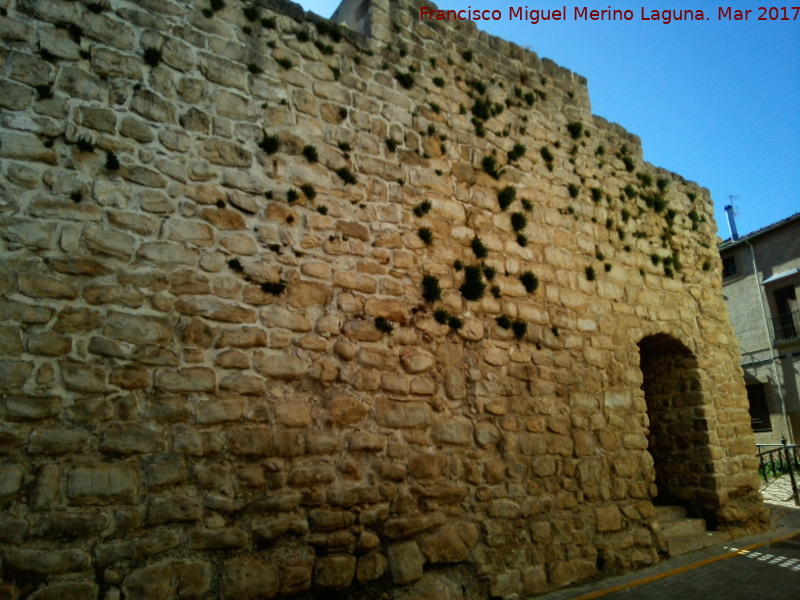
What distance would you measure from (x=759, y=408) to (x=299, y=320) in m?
20.1

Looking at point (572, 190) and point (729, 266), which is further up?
point (729, 266)

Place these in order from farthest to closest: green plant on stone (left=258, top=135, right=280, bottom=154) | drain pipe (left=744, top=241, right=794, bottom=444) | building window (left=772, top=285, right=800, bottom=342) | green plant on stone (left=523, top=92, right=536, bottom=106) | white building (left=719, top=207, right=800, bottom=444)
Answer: building window (left=772, top=285, right=800, bottom=342)
white building (left=719, top=207, right=800, bottom=444)
drain pipe (left=744, top=241, right=794, bottom=444)
green plant on stone (left=523, top=92, right=536, bottom=106)
green plant on stone (left=258, top=135, right=280, bottom=154)

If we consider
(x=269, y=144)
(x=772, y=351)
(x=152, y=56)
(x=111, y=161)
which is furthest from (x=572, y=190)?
(x=772, y=351)

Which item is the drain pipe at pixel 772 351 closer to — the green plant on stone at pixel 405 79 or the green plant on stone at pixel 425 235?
the green plant on stone at pixel 425 235

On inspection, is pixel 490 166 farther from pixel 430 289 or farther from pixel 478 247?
Answer: pixel 430 289

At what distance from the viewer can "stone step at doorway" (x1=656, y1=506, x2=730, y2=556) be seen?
567 cm

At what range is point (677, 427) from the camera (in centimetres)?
673

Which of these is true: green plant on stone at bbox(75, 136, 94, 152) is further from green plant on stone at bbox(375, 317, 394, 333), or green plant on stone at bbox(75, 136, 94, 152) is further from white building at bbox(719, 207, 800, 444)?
white building at bbox(719, 207, 800, 444)

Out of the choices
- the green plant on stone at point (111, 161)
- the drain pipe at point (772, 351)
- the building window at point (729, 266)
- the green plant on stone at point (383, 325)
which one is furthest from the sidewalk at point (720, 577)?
the building window at point (729, 266)

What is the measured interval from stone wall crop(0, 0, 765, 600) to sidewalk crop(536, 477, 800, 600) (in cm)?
24

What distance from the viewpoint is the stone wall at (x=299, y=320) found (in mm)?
3131

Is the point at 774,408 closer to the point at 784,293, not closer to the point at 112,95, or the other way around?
the point at 784,293

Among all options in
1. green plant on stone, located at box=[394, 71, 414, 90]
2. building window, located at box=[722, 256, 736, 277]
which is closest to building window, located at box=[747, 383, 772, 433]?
building window, located at box=[722, 256, 736, 277]

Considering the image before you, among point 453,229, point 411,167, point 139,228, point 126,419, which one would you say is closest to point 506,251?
point 453,229
